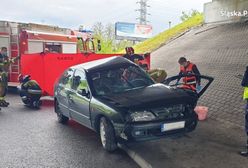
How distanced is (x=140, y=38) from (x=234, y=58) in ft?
209

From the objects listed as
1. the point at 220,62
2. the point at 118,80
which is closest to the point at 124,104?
the point at 118,80

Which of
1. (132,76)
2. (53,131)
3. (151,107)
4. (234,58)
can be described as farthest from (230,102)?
(234,58)

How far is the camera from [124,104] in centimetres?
565

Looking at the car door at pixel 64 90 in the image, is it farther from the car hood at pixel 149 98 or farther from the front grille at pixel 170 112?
the front grille at pixel 170 112

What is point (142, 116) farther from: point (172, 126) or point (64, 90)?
point (64, 90)

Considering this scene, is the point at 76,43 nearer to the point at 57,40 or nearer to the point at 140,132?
the point at 57,40

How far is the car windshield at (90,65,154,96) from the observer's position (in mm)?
6621

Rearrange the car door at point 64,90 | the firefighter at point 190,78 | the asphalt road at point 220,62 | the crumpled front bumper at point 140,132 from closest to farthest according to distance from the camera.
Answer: the crumpled front bumper at point 140,132 → the firefighter at point 190,78 → the car door at point 64,90 → the asphalt road at point 220,62

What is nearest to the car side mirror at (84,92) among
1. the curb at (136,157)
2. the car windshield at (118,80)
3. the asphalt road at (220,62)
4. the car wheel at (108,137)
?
the car windshield at (118,80)

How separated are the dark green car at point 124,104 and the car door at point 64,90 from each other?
0.25 feet

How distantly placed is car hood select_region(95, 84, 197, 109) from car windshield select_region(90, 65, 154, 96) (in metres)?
0.28

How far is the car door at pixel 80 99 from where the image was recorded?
6.71m

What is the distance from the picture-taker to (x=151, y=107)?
18.4ft

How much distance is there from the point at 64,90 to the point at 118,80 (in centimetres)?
184
